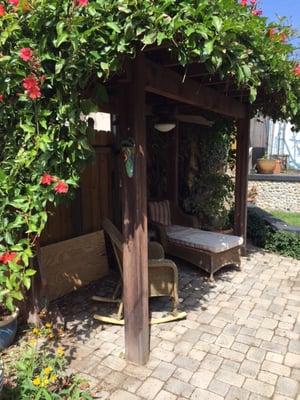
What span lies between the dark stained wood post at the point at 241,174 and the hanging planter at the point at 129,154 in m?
3.14

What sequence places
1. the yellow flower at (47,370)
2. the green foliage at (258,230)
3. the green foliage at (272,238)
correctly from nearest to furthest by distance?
the yellow flower at (47,370)
the green foliage at (272,238)
the green foliage at (258,230)

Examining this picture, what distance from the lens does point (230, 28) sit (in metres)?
1.98

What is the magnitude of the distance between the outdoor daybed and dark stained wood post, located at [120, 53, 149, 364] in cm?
190

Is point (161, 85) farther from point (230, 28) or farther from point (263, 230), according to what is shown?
point (263, 230)

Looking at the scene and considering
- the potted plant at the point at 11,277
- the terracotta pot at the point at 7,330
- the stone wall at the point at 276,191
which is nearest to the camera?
the potted plant at the point at 11,277

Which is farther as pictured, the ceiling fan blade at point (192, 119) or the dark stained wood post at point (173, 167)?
the dark stained wood post at point (173, 167)

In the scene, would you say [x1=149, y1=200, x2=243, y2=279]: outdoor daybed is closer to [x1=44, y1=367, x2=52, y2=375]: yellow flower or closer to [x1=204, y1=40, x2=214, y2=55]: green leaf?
[x1=44, y1=367, x2=52, y2=375]: yellow flower

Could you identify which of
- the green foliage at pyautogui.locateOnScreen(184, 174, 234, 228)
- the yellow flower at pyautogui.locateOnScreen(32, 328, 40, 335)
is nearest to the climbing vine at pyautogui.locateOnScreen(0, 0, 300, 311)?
the yellow flower at pyautogui.locateOnScreen(32, 328, 40, 335)

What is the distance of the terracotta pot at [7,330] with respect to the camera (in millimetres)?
2865

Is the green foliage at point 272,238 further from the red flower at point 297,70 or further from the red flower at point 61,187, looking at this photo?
the red flower at point 61,187

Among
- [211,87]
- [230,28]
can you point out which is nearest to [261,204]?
[211,87]

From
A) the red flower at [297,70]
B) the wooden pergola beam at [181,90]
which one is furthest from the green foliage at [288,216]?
the red flower at [297,70]

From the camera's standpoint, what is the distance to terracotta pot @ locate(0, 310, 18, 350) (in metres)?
2.87

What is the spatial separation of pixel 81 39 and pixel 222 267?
3814mm
